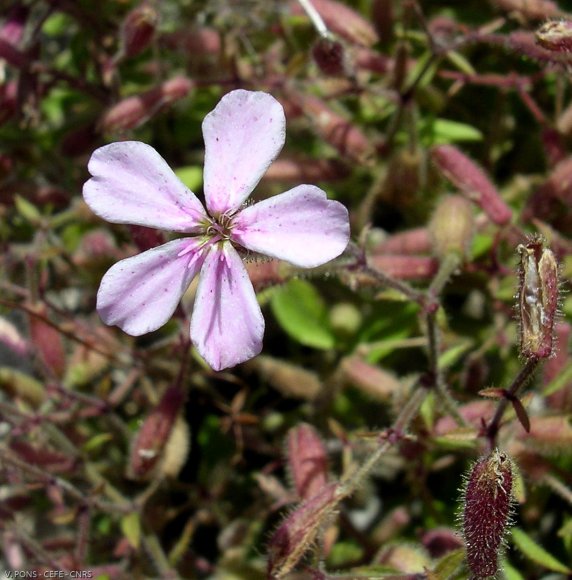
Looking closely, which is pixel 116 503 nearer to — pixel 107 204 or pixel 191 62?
pixel 107 204

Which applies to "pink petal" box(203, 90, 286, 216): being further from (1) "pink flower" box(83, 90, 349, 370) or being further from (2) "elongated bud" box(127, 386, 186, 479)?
(2) "elongated bud" box(127, 386, 186, 479)

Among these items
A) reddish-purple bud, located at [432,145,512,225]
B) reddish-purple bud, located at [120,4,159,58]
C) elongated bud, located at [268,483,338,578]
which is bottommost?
elongated bud, located at [268,483,338,578]

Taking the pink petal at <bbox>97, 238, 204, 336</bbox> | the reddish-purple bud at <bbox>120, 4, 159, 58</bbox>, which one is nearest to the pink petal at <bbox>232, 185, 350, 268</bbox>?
the pink petal at <bbox>97, 238, 204, 336</bbox>

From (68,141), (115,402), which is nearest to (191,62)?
(68,141)

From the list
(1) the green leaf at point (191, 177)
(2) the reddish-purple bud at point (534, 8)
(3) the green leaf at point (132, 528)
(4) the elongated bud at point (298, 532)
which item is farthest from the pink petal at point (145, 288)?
(2) the reddish-purple bud at point (534, 8)

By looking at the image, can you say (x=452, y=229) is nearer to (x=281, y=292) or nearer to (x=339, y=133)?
(x=339, y=133)

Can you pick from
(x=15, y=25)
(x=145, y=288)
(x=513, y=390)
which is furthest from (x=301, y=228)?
(x=15, y=25)
